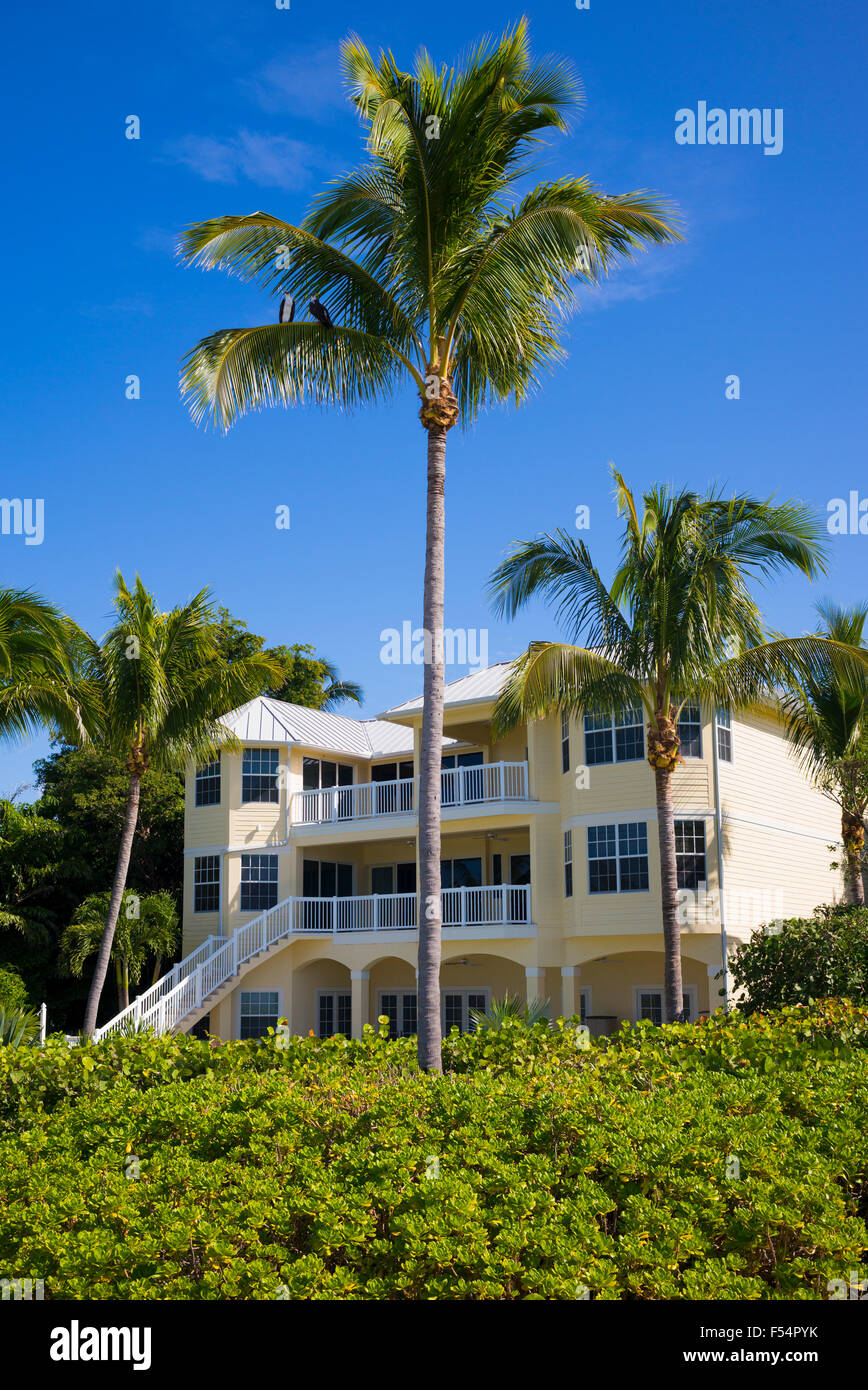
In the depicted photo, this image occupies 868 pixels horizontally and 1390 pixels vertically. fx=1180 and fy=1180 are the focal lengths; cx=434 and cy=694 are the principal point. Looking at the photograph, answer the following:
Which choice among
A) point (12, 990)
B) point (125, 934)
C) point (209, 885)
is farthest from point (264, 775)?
point (12, 990)

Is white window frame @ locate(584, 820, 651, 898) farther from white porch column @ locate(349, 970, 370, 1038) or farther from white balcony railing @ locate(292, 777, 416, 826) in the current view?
white porch column @ locate(349, 970, 370, 1038)

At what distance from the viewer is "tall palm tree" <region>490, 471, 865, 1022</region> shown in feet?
66.1

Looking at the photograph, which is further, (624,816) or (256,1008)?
(256,1008)

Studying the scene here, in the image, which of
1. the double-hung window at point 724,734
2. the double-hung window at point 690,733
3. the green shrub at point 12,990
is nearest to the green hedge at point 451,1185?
the double-hung window at point 690,733

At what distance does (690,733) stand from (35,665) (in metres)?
13.4

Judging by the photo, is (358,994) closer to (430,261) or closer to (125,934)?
(125,934)

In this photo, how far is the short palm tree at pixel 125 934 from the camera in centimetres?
3125

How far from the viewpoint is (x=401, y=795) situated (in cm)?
3084

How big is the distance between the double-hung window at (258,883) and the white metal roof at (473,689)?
5492mm

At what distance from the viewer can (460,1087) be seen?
7.97 metres

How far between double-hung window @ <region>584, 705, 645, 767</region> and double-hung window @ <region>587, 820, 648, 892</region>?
58.8 inches

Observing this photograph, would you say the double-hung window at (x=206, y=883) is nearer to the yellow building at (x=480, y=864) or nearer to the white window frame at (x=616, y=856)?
the yellow building at (x=480, y=864)
